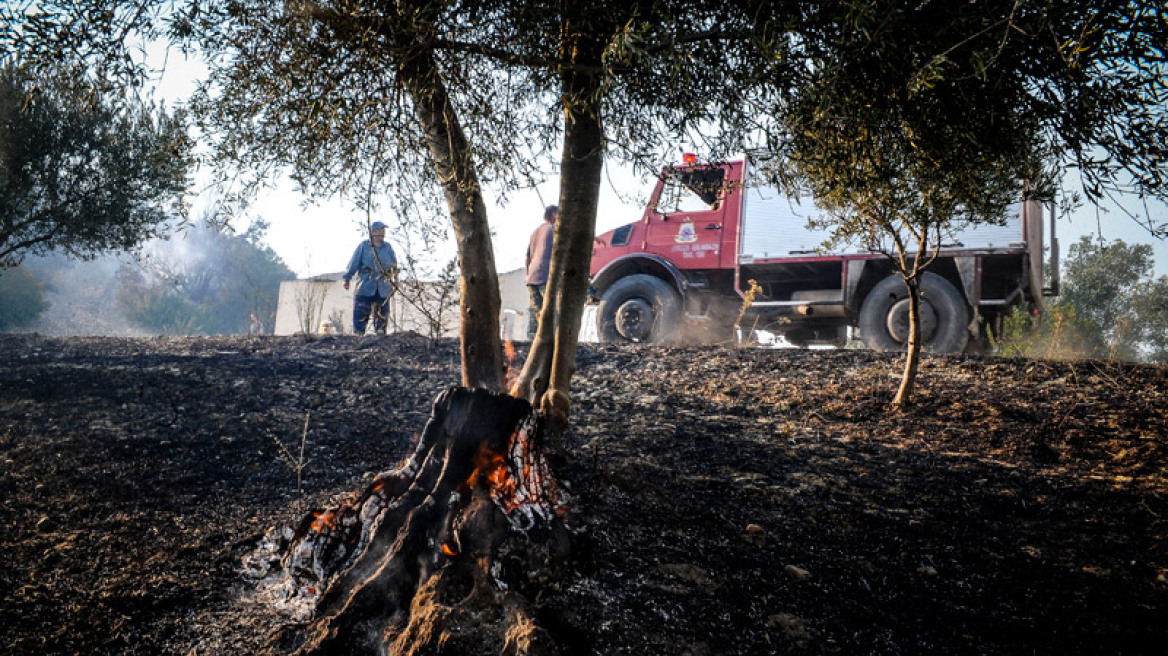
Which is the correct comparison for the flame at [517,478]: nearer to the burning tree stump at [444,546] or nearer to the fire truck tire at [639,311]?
the burning tree stump at [444,546]

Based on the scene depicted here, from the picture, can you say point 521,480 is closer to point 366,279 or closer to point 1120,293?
point 366,279

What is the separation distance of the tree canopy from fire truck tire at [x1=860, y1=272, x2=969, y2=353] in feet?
38.7

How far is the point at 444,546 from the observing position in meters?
2.92

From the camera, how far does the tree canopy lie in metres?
10.9

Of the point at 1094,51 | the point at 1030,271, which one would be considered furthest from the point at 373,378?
the point at 1030,271

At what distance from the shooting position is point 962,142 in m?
3.84

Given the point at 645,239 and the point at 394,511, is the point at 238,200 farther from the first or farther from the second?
the point at 645,239

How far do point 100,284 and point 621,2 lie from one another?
53.2 metres

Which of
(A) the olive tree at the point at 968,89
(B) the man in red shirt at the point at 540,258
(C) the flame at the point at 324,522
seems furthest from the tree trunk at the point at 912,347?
(C) the flame at the point at 324,522

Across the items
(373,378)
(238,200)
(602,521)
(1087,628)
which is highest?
(238,200)

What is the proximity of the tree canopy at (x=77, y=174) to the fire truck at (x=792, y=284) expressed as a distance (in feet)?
27.0

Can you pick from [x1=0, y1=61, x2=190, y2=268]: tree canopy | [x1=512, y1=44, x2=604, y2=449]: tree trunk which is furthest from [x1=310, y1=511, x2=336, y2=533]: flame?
[x1=0, y1=61, x2=190, y2=268]: tree canopy

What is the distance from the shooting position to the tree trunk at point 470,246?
417 cm

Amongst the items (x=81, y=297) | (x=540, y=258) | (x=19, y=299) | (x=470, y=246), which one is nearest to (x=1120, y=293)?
(x=540, y=258)
